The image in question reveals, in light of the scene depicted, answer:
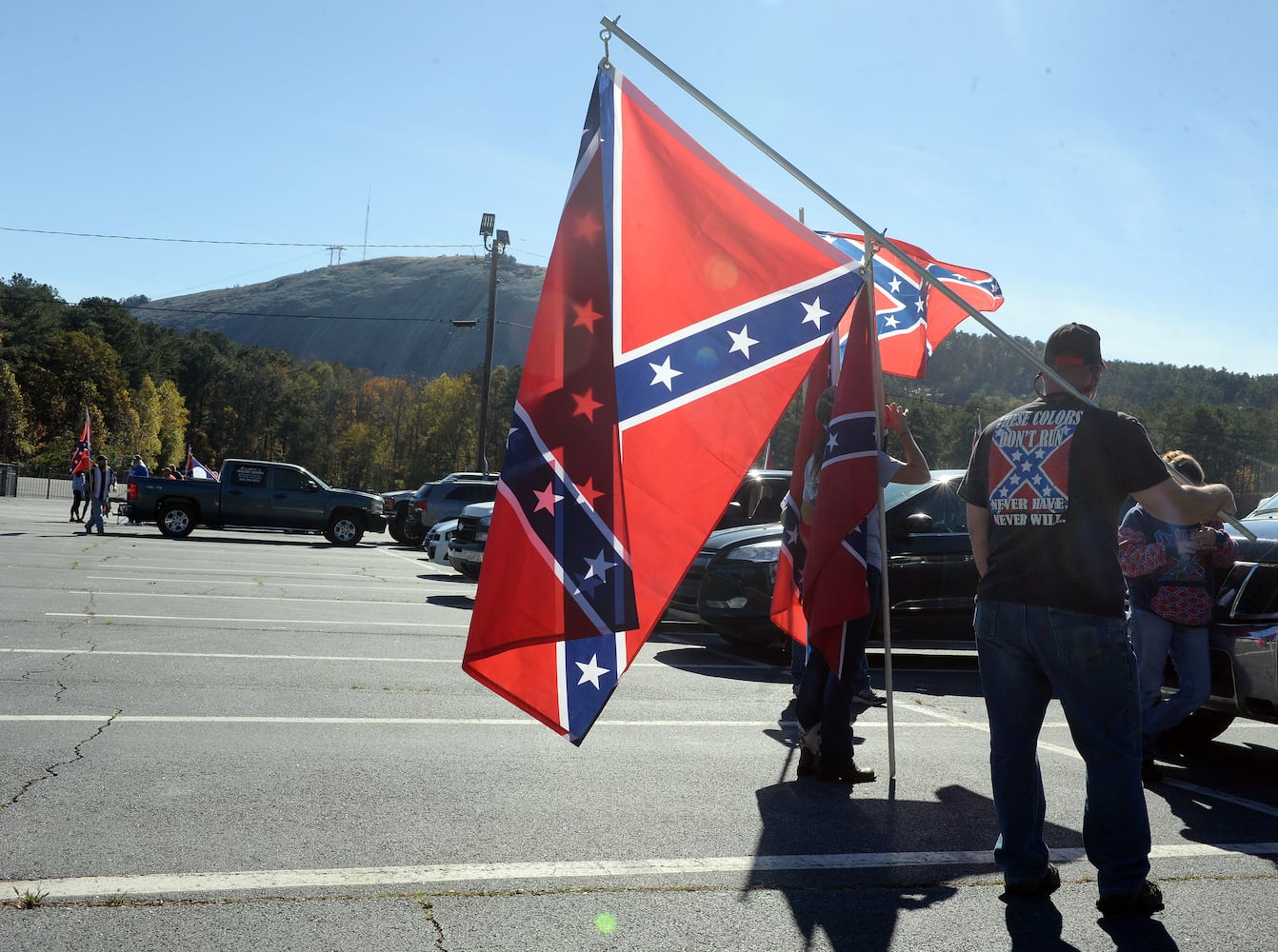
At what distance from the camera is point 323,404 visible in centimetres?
13262

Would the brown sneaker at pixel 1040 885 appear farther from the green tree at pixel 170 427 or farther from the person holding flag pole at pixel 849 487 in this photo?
the green tree at pixel 170 427

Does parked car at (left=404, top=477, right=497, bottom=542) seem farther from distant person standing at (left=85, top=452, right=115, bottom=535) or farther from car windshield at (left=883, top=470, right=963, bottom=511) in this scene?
car windshield at (left=883, top=470, right=963, bottom=511)

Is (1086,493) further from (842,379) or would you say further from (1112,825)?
(842,379)

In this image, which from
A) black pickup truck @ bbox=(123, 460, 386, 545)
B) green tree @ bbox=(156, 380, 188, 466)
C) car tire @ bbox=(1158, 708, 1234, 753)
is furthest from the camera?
green tree @ bbox=(156, 380, 188, 466)

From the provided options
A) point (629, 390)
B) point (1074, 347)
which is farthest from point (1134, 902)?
point (629, 390)

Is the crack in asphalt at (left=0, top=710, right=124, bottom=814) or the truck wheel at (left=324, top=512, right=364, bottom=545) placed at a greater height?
the truck wheel at (left=324, top=512, right=364, bottom=545)

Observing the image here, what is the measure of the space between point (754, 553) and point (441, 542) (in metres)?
8.50

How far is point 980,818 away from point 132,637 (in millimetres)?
7036

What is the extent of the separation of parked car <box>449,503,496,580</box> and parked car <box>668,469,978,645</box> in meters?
6.65

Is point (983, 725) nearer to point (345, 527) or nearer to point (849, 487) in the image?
point (849, 487)

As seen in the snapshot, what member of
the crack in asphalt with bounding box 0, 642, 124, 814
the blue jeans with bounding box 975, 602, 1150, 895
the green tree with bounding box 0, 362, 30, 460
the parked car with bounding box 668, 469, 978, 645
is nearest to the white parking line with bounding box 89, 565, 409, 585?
the parked car with bounding box 668, 469, 978, 645

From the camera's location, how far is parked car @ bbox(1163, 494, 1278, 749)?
5844 millimetres

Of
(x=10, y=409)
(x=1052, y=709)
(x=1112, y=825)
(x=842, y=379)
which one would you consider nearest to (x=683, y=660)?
(x=1052, y=709)

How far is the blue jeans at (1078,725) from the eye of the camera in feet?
12.5
